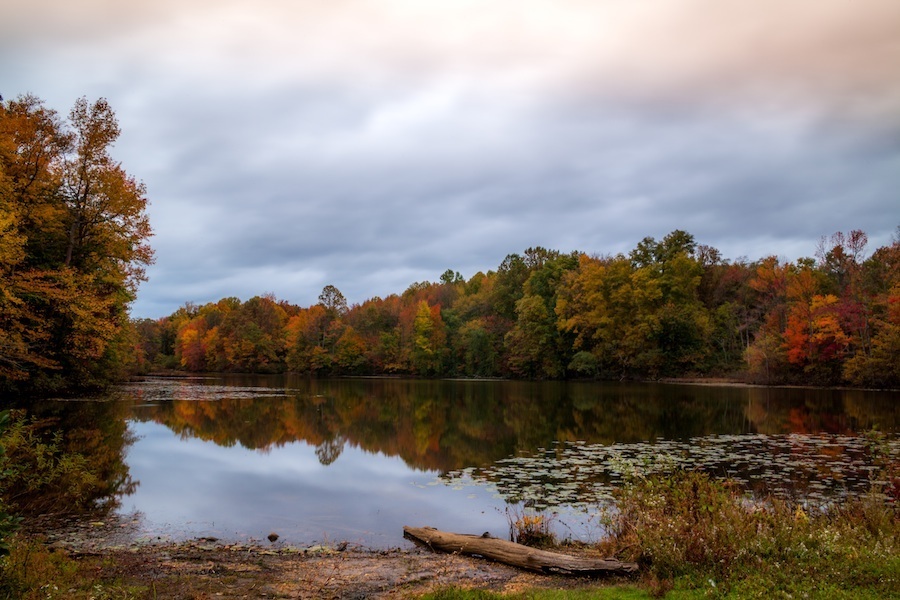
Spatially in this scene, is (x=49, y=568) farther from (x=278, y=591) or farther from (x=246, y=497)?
(x=246, y=497)

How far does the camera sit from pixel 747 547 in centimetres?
700

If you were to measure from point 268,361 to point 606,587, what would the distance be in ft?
357

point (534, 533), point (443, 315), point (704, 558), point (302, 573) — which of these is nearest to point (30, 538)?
point (302, 573)

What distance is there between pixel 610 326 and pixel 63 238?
57.2 metres

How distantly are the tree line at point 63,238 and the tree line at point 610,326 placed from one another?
2073 inches

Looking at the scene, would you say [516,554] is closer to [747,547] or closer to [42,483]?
[747,547]

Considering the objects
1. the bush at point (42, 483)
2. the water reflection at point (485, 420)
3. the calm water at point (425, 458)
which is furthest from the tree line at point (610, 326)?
the bush at point (42, 483)

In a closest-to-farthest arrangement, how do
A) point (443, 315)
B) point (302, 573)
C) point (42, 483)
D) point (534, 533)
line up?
point (302, 573) < point (534, 533) < point (42, 483) < point (443, 315)

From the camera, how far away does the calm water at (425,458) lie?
1202 cm

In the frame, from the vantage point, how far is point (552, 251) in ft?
300

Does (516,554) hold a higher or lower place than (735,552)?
lower

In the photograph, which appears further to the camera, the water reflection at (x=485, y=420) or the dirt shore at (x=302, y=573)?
the water reflection at (x=485, y=420)

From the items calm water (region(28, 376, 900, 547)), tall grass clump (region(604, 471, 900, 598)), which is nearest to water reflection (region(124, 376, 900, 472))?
calm water (region(28, 376, 900, 547))

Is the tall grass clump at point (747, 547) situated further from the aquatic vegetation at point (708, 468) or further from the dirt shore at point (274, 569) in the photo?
the aquatic vegetation at point (708, 468)
